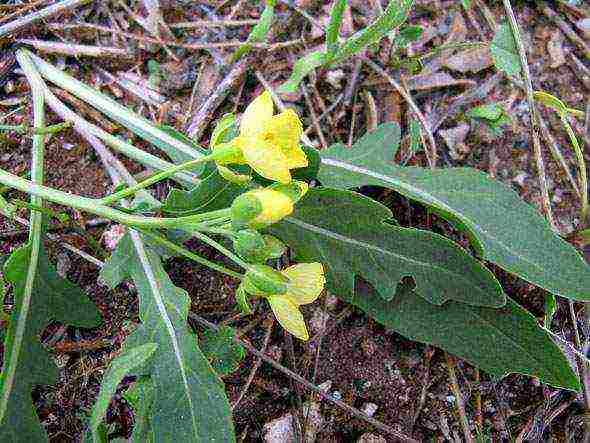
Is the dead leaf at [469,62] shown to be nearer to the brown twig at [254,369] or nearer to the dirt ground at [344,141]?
the dirt ground at [344,141]

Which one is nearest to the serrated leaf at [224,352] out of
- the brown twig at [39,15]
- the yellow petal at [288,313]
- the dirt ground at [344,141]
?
the dirt ground at [344,141]

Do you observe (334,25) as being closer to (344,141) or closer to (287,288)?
(344,141)

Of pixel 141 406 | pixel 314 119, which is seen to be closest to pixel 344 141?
pixel 314 119

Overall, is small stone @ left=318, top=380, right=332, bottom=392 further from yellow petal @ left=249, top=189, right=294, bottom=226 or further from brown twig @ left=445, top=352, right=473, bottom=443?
yellow petal @ left=249, top=189, right=294, bottom=226

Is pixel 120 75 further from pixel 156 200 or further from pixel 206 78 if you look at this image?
pixel 156 200

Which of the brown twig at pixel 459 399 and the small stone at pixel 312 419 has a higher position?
the brown twig at pixel 459 399

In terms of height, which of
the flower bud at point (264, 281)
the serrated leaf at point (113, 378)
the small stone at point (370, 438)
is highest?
the flower bud at point (264, 281)
